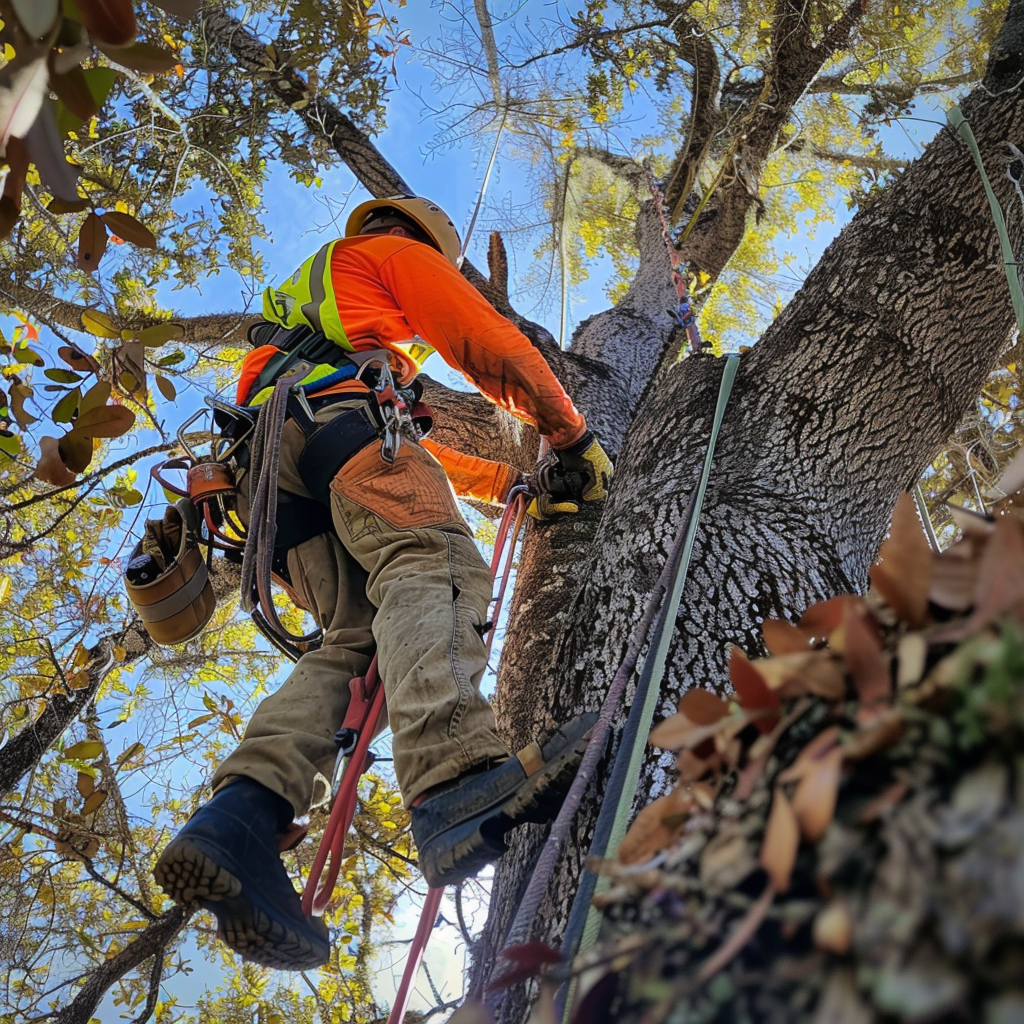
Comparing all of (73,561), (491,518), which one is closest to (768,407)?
(491,518)

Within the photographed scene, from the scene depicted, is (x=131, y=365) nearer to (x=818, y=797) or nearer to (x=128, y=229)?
(x=128, y=229)

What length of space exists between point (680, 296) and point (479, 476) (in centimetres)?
185

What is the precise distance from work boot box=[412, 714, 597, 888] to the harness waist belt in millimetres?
938

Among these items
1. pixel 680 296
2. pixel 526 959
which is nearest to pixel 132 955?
pixel 526 959

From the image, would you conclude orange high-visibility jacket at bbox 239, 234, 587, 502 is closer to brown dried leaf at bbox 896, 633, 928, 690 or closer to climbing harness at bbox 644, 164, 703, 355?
climbing harness at bbox 644, 164, 703, 355

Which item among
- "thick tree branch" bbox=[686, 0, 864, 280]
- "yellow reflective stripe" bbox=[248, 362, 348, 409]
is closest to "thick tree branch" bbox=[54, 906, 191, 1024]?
"yellow reflective stripe" bbox=[248, 362, 348, 409]

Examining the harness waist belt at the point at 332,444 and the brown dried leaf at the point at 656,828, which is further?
the harness waist belt at the point at 332,444

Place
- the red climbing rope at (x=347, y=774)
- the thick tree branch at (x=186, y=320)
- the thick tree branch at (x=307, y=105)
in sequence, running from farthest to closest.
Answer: the thick tree branch at (x=307, y=105), the thick tree branch at (x=186, y=320), the red climbing rope at (x=347, y=774)

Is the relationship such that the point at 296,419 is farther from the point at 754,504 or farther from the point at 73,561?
the point at 73,561

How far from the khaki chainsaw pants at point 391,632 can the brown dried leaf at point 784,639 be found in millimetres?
1102

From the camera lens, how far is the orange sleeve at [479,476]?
347cm

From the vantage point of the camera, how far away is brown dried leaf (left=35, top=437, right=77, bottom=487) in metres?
1.56

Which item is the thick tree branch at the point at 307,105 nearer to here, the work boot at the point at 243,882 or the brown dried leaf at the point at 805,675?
the work boot at the point at 243,882

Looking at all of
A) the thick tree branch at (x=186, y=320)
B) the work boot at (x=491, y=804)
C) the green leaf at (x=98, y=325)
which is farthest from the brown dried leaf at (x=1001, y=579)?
the thick tree branch at (x=186, y=320)
